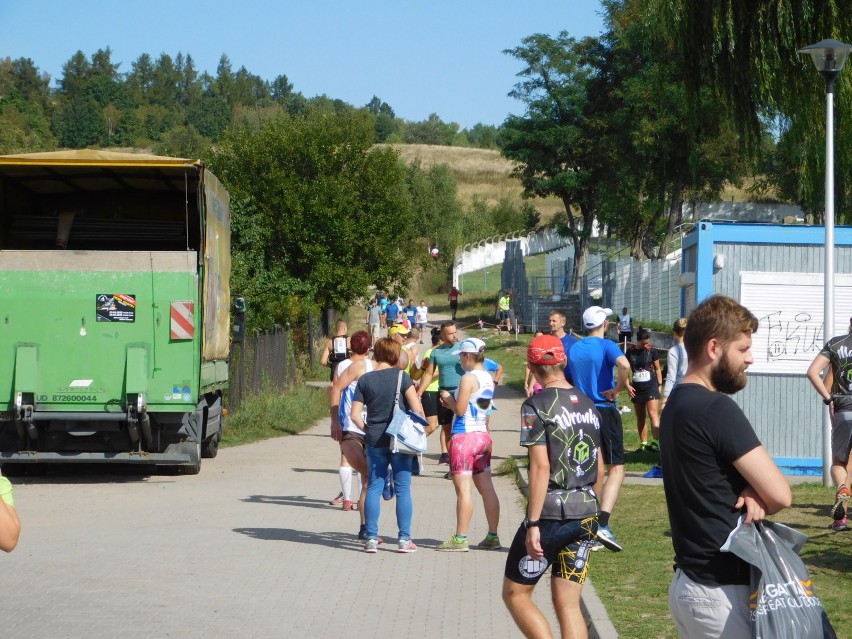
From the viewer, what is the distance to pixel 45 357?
13453 millimetres

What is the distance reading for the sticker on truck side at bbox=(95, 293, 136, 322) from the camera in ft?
44.2

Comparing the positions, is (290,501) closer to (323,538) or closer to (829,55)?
(323,538)

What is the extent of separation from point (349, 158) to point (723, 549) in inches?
1315

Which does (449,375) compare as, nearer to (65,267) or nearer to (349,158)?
(65,267)

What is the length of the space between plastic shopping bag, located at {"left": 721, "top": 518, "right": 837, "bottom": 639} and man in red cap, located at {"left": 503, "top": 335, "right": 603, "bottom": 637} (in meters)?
1.86

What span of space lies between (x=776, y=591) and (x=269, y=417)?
59.6ft

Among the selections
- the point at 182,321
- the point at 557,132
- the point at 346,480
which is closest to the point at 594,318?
the point at 346,480

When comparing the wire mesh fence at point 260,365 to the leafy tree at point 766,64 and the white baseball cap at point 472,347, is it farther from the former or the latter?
the white baseball cap at point 472,347

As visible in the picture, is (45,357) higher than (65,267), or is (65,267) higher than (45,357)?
(65,267)

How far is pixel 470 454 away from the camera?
9234mm

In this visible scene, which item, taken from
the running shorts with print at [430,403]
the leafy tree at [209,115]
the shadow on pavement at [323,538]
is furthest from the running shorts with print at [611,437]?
the leafy tree at [209,115]

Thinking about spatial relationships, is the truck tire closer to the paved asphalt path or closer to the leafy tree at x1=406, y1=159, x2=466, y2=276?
the paved asphalt path

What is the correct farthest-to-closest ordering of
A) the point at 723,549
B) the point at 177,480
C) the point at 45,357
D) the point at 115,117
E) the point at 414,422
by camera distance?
the point at 115,117, the point at 177,480, the point at 45,357, the point at 414,422, the point at 723,549

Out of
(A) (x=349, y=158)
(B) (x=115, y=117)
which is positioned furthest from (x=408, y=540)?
(B) (x=115, y=117)
